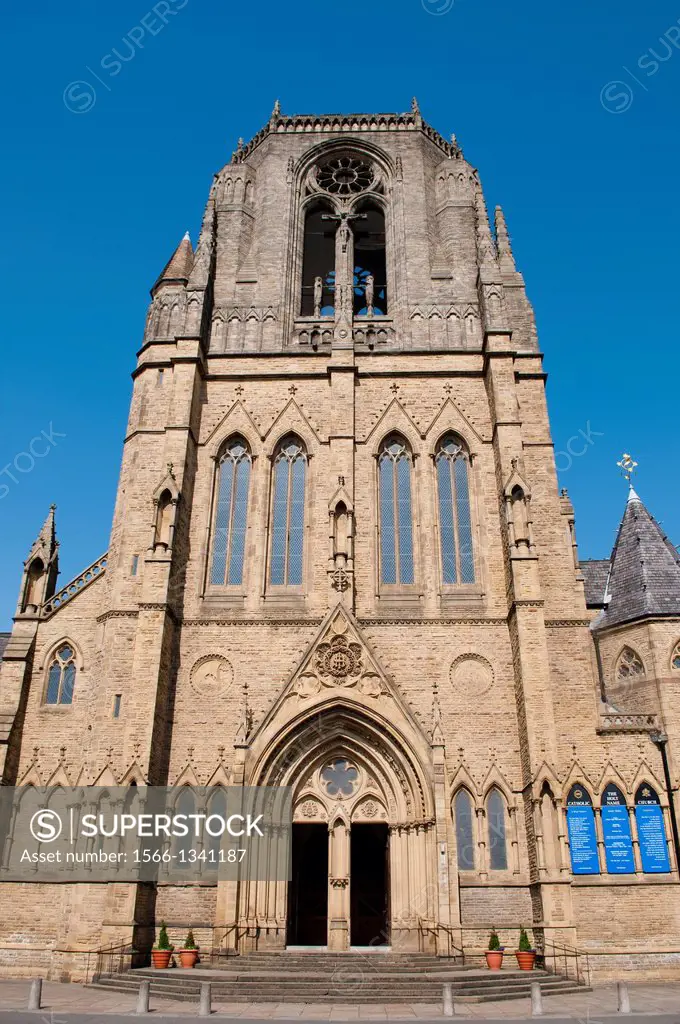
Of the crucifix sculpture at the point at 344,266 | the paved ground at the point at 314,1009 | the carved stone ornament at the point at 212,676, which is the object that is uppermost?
the crucifix sculpture at the point at 344,266

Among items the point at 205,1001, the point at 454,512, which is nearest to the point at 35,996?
the point at 205,1001

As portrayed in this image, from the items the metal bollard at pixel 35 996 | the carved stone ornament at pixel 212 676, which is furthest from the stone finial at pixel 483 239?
the metal bollard at pixel 35 996

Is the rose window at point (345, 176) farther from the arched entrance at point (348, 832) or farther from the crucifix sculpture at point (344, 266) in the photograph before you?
the arched entrance at point (348, 832)

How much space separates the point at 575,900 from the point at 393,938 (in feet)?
14.2

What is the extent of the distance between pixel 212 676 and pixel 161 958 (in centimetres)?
671

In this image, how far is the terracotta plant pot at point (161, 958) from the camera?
17.5 meters

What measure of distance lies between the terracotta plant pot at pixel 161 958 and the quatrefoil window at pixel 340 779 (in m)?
5.36

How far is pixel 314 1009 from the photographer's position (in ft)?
46.9

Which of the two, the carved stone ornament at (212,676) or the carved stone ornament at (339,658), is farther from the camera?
the carved stone ornament at (212,676)

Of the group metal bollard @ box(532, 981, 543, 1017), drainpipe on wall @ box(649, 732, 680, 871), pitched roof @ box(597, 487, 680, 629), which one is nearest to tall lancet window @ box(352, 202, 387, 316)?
pitched roof @ box(597, 487, 680, 629)

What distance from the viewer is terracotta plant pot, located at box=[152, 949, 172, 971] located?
689 inches

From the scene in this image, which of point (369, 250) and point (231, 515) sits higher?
point (369, 250)

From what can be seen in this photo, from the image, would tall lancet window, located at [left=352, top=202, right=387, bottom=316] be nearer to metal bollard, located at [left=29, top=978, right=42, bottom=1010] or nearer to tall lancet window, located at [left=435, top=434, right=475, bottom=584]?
tall lancet window, located at [left=435, top=434, right=475, bottom=584]

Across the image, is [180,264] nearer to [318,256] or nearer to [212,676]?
[318,256]
